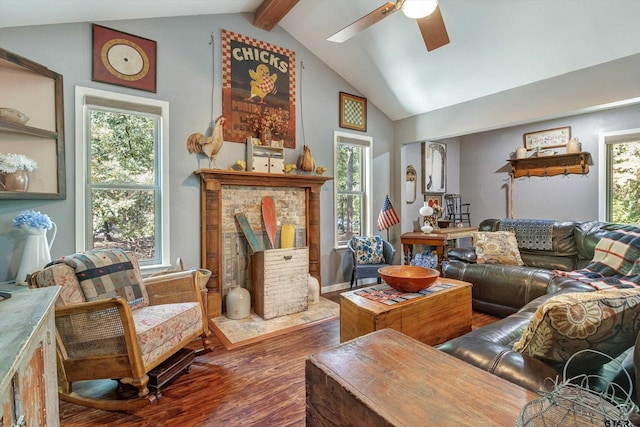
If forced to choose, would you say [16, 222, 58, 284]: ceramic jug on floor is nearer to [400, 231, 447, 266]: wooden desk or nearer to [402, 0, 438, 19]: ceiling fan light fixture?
[402, 0, 438, 19]: ceiling fan light fixture

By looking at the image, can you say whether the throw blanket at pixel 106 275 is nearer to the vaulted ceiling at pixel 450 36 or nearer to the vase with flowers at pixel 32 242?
the vase with flowers at pixel 32 242

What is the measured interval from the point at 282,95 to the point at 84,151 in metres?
2.16

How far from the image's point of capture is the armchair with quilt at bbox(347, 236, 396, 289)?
4055 millimetres

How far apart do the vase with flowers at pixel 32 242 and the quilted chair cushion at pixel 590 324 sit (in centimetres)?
310

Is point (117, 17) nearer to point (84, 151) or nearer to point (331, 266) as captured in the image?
point (84, 151)

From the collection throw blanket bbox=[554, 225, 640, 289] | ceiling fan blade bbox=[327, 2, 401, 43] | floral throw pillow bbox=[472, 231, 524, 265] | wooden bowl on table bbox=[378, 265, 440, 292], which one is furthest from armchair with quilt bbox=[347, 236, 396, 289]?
ceiling fan blade bbox=[327, 2, 401, 43]

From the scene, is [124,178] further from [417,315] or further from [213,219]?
[417,315]

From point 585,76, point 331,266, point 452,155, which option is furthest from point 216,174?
point 452,155

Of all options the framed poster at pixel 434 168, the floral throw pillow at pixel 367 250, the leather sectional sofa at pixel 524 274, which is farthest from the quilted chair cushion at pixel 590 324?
the framed poster at pixel 434 168

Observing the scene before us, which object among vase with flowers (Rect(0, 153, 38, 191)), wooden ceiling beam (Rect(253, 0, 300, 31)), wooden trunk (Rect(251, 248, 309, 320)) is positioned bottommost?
wooden trunk (Rect(251, 248, 309, 320))

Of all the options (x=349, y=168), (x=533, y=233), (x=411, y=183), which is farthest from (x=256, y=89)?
(x=533, y=233)

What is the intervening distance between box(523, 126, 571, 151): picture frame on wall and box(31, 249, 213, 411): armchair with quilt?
17.7 feet

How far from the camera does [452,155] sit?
5.81 metres

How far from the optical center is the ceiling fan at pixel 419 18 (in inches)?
79.0
